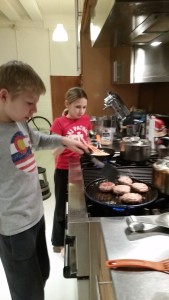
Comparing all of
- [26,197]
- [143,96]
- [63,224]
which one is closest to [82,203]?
[26,197]

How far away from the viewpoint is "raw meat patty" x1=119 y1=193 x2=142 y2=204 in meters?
0.77

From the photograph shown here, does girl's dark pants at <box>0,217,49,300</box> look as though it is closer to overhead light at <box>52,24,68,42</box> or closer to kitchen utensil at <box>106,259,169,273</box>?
kitchen utensil at <box>106,259,169,273</box>

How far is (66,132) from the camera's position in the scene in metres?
1.62

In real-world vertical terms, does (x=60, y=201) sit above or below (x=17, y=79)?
below

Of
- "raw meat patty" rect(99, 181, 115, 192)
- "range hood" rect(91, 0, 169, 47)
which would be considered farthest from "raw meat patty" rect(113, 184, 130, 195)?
"range hood" rect(91, 0, 169, 47)

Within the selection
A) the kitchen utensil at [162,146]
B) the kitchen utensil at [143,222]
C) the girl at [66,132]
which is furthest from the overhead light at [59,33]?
the kitchen utensil at [143,222]

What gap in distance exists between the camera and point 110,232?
0.65 m

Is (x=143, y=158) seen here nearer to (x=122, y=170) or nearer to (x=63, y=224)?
(x=122, y=170)

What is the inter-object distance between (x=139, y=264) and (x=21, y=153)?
1.81 ft

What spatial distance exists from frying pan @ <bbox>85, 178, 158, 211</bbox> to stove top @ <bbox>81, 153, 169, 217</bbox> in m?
0.01

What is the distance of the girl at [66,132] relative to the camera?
5.27 ft

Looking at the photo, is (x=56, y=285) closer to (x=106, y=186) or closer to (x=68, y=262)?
(x=68, y=262)

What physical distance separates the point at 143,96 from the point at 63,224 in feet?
5.19

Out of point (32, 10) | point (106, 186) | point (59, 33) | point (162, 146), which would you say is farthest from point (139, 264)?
point (32, 10)
